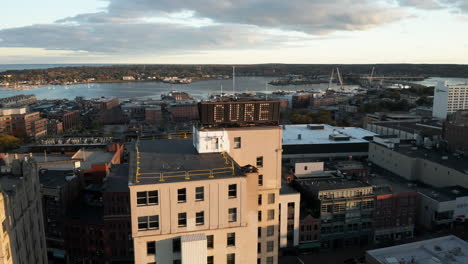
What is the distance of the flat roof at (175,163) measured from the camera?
11.2 meters

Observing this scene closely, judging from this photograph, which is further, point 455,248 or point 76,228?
point 76,228

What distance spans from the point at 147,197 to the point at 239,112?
493 cm

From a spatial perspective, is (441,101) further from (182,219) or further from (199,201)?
(182,219)

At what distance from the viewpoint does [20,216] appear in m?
15.2

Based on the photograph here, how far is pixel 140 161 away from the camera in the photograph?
1276 centimetres

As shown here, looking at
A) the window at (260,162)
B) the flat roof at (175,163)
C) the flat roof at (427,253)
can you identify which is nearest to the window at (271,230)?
the window at (260,162)

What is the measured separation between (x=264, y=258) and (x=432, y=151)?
126 feet

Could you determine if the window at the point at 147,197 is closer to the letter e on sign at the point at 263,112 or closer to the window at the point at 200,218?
the window at the point at 200,218

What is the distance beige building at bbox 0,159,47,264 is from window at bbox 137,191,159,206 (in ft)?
19.3

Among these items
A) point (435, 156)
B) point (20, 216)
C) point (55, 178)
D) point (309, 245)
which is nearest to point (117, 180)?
point (55, 178)

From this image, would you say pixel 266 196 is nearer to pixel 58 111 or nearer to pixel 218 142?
pixel 218 142

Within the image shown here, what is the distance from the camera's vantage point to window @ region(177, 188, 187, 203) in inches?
424

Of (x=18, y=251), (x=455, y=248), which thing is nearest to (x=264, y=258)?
(x=18, y=251)

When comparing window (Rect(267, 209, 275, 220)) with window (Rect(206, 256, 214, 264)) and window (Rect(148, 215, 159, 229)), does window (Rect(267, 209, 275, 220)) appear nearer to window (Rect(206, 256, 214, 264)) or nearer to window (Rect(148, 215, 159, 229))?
window (Rect(206, 256, 214, 264))
